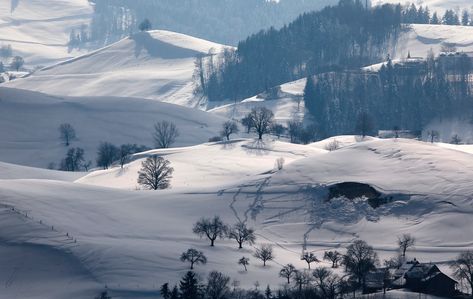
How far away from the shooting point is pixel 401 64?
187m

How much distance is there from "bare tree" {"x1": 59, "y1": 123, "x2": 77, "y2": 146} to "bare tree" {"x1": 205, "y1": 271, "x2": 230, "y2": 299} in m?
84.7

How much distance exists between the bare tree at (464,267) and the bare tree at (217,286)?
38.9 feet

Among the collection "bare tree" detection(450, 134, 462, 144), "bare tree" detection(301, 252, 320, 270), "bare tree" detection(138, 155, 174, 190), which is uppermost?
"bare tree" detection(450, 134, 462, 144)

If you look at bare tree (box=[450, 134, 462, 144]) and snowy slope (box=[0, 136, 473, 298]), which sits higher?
bare tree (box=[450, 134, 462, 144])

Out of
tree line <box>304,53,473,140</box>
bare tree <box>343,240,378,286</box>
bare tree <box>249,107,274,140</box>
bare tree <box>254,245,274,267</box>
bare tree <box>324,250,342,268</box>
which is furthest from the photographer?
tree line <box>304,53,473,140</box>

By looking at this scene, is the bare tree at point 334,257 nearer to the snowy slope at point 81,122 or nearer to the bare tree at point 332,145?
the bare tree at point 332,145

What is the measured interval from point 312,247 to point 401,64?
113 meters

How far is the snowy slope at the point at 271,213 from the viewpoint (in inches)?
2778

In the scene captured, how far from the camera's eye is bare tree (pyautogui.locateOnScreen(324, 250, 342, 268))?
234ft

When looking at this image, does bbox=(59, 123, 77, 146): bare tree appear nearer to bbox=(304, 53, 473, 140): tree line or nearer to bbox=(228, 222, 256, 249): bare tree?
bbox=(304, 53, 473, 140): tree line

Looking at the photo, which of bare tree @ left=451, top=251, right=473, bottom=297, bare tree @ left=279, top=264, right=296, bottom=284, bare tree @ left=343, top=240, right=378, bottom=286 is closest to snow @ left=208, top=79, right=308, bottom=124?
bare tree @ left=343, top=240, right=378, bottom=286

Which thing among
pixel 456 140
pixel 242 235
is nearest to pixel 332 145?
pixel 456 140

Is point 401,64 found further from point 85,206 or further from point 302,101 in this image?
point 85,206

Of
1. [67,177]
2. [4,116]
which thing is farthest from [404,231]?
[4,116]
